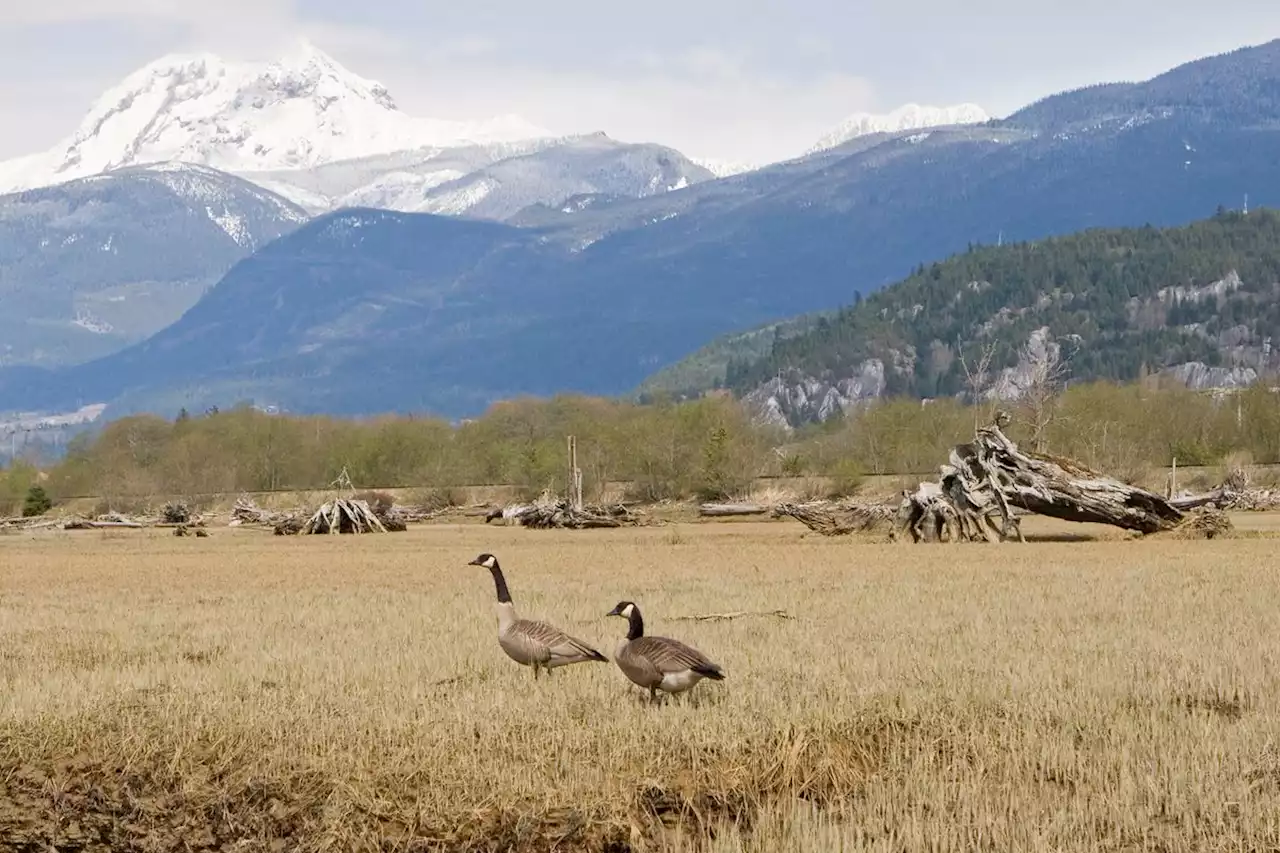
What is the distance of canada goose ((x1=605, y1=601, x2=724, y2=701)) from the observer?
14.1 m

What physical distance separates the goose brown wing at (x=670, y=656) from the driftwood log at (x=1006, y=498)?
2959cm

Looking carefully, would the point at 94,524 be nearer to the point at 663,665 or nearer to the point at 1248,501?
the point at 1248,501

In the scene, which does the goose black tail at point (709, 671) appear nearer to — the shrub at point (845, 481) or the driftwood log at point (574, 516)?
the driftwood log at point (574, 516)

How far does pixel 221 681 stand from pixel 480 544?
111 ft

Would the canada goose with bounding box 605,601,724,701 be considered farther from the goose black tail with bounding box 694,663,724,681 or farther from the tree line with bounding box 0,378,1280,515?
the tree line with bounding box 0,378,1280,515

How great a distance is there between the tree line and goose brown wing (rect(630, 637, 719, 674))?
57597 mm

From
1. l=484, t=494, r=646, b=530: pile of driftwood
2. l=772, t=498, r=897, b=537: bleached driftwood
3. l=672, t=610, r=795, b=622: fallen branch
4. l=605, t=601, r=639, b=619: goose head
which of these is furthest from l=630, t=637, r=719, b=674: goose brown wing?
l=484, t=494, r=646, b=530: pile of driftwood

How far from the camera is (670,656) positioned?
14.2m

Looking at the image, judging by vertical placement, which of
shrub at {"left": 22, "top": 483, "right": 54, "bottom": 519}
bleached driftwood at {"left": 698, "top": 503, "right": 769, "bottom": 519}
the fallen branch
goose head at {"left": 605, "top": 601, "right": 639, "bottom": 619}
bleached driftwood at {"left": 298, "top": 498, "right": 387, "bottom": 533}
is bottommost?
the fallen branch

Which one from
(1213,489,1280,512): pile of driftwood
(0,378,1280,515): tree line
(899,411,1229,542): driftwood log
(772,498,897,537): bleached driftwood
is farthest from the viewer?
(0,378,1280,515): tree line

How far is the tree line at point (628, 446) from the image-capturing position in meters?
89.8

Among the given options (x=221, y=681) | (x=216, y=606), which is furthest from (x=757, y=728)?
(x=216, y=606)

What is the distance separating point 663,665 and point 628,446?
Answer: 81206 millimetres

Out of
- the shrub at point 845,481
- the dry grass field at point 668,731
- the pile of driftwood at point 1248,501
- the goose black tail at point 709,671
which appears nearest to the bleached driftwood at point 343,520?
the shrub at point 845,481
